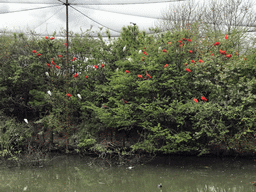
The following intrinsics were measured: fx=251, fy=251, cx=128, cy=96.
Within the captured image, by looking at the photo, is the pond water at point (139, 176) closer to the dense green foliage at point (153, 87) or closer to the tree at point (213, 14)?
the dense green foliage at point (153, 87)

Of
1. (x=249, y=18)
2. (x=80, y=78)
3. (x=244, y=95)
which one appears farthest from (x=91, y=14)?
(x=249, y=18)

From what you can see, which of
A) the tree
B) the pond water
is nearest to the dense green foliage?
the pond water

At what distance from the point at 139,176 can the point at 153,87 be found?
3.07 metres

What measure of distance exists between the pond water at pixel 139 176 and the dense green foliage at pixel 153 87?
0.72 m

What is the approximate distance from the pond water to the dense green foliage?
72 centimetres

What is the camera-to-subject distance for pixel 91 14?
996cm

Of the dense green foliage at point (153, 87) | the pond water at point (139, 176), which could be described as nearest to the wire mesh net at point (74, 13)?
the dense green foliage at point (153, 87)

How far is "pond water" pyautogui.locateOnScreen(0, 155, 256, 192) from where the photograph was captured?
23.4 feet

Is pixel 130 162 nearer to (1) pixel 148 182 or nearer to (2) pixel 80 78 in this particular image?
(1) pixel 148 182

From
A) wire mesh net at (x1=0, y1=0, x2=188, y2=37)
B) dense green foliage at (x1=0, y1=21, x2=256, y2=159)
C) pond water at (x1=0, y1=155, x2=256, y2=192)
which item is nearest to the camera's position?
pond water at (x1=0, y1=155, x2=256, y2=192)

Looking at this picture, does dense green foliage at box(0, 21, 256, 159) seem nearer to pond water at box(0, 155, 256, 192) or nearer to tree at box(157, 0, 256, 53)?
pond water at box(0, 155, 256, 192)

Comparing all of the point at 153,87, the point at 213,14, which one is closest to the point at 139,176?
the point at 153,87

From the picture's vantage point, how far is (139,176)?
8156mm

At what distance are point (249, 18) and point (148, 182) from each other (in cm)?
1454
